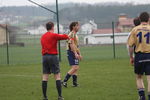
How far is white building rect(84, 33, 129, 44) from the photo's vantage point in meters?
38.1

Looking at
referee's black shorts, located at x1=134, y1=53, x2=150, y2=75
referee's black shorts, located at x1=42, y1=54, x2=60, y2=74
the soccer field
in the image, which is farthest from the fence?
referee's black shorts, located at x1=134, y1=53, x2=150, y2=75

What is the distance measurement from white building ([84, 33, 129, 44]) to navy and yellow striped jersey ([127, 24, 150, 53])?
26213mm

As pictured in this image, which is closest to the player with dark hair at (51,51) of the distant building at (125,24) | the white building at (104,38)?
the white building at (104,38)

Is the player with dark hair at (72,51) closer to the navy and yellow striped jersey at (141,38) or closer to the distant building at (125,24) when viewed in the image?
the navy and yellow striped jersey at (141,38)

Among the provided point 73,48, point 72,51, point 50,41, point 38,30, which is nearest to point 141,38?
point 50,41

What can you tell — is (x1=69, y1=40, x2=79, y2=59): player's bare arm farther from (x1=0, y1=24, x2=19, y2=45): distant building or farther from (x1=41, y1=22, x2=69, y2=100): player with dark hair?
(x1=0, y1=24, x2=19, y2=45): distant building

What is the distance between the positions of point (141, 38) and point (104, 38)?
32.7 metres

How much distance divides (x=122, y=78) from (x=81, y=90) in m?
2.88

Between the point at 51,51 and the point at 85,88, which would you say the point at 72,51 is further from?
the point at 51,51

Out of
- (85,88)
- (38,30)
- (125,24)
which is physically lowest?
(85,88)

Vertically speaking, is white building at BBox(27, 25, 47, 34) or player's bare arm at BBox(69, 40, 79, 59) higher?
white building at BBox(27, 25, 47, 34)

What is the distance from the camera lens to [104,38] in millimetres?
42188

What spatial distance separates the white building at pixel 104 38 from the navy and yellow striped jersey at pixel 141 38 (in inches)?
1032

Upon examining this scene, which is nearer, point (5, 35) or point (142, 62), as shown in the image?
point (142, 62)
